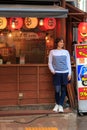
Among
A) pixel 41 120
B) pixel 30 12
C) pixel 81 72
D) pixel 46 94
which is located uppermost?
pixel 30 12

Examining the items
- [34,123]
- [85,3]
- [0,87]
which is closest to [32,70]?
[0,87]

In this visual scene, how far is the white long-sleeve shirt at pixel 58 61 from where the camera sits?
1000 centimetres

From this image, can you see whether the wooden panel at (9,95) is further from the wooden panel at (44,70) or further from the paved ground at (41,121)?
the wooden panel at (44,70)

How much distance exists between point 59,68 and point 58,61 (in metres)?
0.19

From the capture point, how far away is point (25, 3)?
10.2 meters

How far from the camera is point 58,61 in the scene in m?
10.0

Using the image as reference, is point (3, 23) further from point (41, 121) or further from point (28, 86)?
point (41, 121)

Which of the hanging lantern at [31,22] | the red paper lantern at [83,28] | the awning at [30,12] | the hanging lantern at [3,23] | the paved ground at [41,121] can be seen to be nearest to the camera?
the awning at [30,12]

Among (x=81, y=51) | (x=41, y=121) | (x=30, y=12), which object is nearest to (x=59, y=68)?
(x=81, y=51)

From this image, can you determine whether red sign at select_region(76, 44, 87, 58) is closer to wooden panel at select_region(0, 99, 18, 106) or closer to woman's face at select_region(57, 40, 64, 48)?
woman's face at select_region(57, 40, 64, 48)

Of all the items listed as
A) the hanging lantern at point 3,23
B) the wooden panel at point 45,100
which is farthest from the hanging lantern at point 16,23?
the wooden panel at point 45,100

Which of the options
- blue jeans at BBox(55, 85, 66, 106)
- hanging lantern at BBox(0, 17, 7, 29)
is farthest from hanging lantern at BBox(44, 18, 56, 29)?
blue jeans at BBox(55, 85, 66, 106)

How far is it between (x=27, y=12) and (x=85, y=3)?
18.5m

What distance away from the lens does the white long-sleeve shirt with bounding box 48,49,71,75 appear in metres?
10.0
